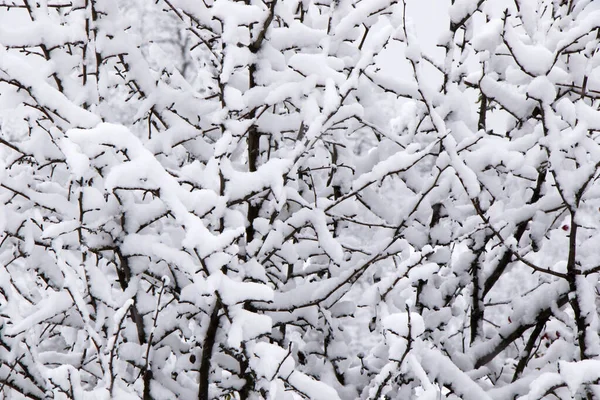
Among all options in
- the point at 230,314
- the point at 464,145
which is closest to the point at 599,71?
the point at 464,145

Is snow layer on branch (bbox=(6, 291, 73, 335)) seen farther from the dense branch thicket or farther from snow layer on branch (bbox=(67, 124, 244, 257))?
snow layer on branch (bbox=(67, 124, 244, 257))

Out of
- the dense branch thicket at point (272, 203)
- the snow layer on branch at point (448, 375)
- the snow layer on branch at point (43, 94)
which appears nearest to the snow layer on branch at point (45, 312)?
the dense branch thicket at point (272, 203)

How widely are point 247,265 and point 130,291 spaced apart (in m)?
0.44

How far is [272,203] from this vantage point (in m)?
2.20

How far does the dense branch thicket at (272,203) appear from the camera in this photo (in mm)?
1740

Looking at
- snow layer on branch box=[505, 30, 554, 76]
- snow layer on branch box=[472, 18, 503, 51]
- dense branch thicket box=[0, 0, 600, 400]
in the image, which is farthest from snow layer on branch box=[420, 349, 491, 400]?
snow layer on branch box=[472, 18, 503, 51]

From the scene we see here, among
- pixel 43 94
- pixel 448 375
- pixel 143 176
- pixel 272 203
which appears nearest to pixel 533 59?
pixel 272 203

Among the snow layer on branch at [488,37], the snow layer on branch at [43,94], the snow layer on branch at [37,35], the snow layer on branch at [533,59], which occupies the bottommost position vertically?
the snow layer on branch at [43,94]

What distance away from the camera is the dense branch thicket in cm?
174

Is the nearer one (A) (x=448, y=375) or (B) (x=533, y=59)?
(B) (x=533, y=59)

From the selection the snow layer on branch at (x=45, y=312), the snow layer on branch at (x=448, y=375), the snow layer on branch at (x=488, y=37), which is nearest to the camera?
the snow layer on branch at (x=45, y=312)

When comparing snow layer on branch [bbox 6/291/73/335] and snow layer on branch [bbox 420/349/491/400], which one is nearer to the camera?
snow layer on branch [bbox 6/291/73/335]

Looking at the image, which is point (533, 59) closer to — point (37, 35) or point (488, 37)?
point (488, 37)

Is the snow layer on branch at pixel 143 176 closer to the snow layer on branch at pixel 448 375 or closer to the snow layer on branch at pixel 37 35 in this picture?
the snow layer on branch at pixel 37 35
